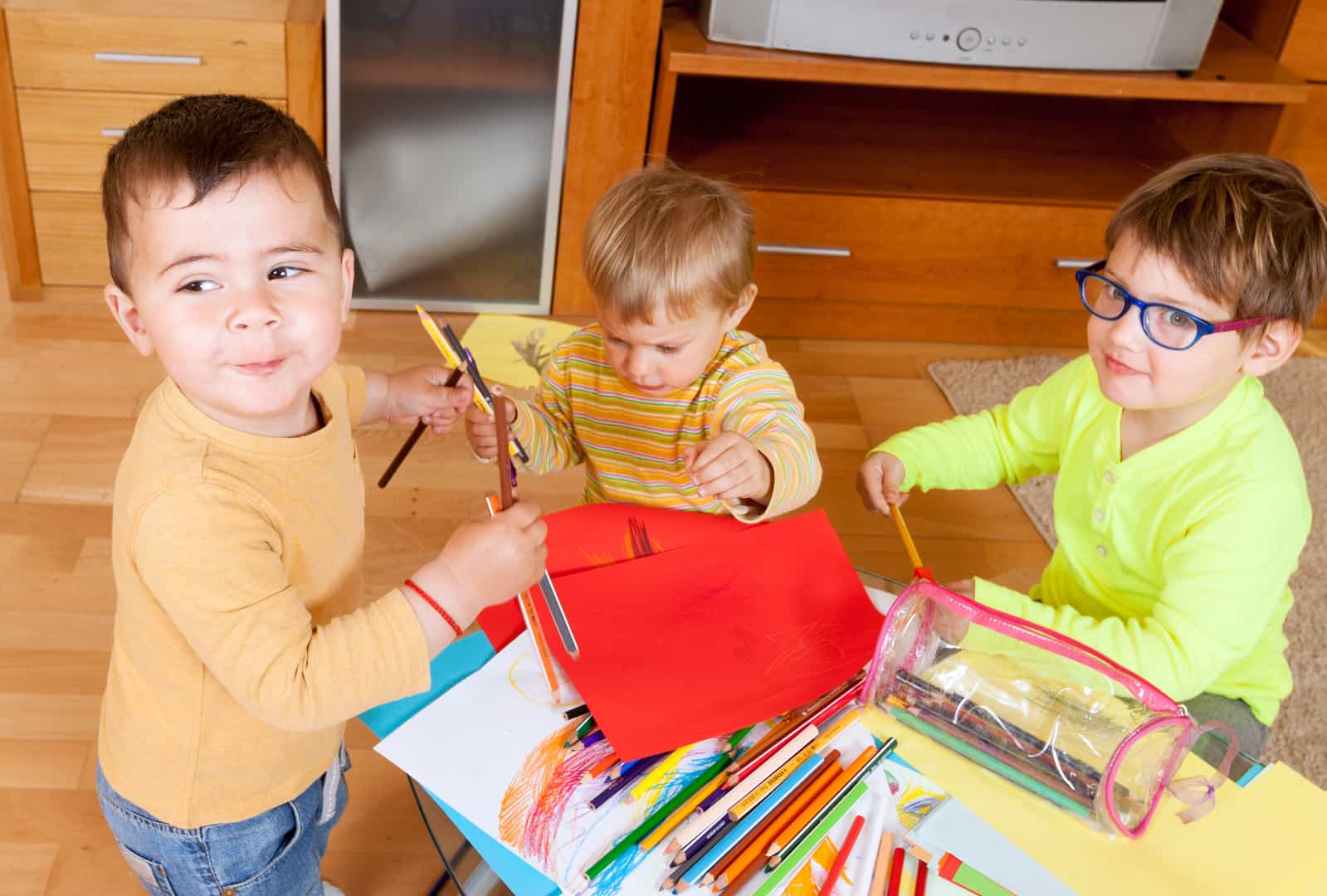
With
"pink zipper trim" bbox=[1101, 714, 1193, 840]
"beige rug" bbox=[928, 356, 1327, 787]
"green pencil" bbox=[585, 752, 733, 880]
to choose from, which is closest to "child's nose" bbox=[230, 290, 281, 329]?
"green pencil" bbox=[585, 752, 733, 880]

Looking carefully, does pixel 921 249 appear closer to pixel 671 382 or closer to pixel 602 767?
pixel 671 382

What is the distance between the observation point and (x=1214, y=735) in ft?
3.03

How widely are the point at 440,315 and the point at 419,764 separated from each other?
59.7 inches

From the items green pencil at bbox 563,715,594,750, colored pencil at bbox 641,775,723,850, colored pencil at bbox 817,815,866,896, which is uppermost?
colored pencil at bbox 641,775,723,850

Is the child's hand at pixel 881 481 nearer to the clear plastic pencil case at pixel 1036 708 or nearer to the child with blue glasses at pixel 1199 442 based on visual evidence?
the child with blue glasses at pixel 1199 442

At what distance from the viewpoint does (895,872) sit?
79cm

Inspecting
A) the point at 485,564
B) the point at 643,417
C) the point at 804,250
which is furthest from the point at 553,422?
the point at 804,250

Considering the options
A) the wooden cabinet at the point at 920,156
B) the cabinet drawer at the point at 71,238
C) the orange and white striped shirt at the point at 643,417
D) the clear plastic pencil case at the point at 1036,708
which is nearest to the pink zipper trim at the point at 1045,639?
the clear plastic pencil case at the point at 1036,708

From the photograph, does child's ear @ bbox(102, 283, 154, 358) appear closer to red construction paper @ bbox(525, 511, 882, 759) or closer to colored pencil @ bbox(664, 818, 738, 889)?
red construction paper @ bbox(525, 511, 882, 759)

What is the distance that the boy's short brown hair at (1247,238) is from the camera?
1.01m

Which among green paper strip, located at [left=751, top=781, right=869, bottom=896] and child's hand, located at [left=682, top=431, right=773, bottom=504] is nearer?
green paper strip, located at [left=751, top=781, right=869, bottom=896]

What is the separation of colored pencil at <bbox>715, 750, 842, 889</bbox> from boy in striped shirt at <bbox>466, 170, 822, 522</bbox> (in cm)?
30

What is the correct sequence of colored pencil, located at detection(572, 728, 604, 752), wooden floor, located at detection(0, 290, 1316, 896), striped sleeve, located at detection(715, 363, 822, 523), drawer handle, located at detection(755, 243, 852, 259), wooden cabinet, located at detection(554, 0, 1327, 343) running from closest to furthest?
colored pencil, located at detection(572, 728, 604, 752), striped sleeve, located at detection(715, 363, 822, 523), wooden floor, located at detection(0, 290, 1316, 896), wooden cabinet, located at detection(554, 0, 1327, 343), drawer handle, located at detection(755, 243, 852, 259)

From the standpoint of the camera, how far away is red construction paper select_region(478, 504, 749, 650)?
3.46 ft
